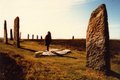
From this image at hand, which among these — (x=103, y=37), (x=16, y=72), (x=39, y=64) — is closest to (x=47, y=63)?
(x=39, y=64)

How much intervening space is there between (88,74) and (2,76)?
7077mm

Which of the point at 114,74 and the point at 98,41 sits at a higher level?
the point at 98,41

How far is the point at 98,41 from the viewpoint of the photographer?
18344 millimetres

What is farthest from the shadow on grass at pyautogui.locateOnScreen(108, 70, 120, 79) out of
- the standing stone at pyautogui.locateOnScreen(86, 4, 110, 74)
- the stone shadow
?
the stone shadow

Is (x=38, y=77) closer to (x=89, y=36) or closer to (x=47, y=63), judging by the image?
(x=47, y=63)

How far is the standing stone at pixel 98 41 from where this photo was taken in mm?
17891

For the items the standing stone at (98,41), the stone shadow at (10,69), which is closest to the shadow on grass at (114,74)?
the standing stone at (98,41)

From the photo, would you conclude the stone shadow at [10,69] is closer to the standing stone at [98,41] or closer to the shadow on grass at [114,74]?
the standing stone at [98,41]

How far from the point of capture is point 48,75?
17516 millimetres

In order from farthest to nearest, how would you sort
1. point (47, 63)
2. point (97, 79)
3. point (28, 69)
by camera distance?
1. point (47, 63)
2. point (28, 69)
3. point (97, 79)

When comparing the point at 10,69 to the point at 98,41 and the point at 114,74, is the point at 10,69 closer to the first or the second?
the point at 98,41

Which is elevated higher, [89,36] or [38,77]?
[89,36]

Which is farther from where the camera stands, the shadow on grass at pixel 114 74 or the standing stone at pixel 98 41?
the standing stone at pixel 98 41

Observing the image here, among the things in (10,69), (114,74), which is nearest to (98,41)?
(114,74)
